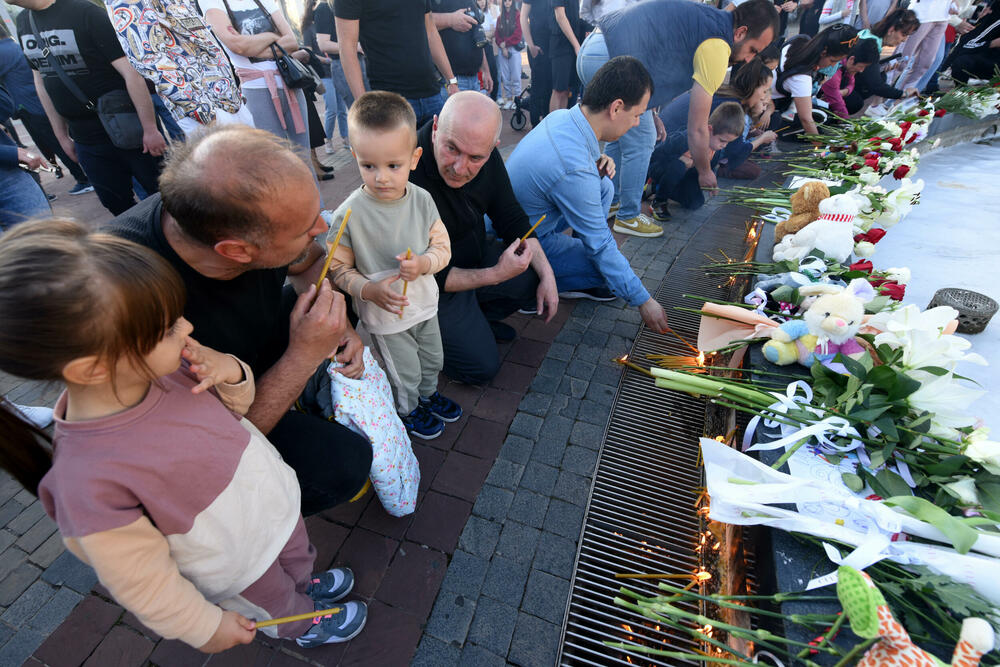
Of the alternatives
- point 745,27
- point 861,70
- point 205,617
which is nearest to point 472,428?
point 205,617

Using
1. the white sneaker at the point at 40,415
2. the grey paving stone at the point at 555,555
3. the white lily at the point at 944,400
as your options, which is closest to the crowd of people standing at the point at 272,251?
the grey paving stone at the point at 555,555

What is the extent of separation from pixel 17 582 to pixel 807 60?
7.94 m

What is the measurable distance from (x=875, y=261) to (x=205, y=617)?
13.1 ft

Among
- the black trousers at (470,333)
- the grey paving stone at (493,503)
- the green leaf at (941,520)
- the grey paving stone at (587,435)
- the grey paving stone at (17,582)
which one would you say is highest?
the green leaf at (941,520)

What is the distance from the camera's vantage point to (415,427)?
2607 millimetres

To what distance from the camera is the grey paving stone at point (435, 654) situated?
5.64ft

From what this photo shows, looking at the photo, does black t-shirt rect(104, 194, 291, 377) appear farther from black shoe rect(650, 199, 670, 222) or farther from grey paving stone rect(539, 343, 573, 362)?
black shoe rect(650, 199, 670, 222)

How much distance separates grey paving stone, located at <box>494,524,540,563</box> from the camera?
2.03 meters

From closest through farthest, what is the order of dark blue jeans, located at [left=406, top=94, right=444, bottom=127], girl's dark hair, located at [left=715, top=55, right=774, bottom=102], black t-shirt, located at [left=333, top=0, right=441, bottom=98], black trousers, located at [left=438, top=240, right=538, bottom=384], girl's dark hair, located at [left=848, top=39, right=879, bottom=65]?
black trousers, located at [left=438, top=240, right=538, bottom=384] < black t-shirt, located at [left=333, top=0, right=441, bottom=98] < dark blue jeans, located at [left=406, top=94, right=444, bottom=127] < girl's dark hair, located at [left=715, top=55, right=774, bottom=102] < girl's dark hair, located at [left=848, top=39, right=879, bottom=65]

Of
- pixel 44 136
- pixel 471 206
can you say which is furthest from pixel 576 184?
pixel 44 136

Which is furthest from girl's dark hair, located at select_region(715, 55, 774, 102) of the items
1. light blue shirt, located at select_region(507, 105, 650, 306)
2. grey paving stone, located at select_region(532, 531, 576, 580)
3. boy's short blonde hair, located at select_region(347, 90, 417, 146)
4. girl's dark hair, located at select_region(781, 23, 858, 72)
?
grey paving stone, located at select_region(532, 531, 576, 580)

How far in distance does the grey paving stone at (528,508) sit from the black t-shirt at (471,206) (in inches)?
48.0

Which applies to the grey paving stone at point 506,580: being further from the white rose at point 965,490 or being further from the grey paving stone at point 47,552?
the grey paving stone at point 47,552

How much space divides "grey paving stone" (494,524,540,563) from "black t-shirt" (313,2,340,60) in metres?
6.08
